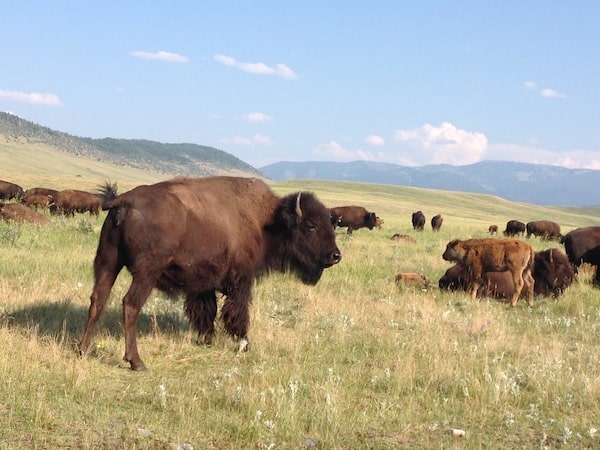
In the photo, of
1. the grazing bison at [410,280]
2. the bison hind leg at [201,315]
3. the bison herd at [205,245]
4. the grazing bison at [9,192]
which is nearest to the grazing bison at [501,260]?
the grazing bison at [410,280]

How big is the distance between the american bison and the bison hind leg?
22.3 ft

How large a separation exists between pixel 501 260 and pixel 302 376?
790cm

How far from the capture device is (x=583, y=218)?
122 metres

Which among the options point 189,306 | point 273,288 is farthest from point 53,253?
point 189,306

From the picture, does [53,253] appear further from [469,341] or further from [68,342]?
[469,341]

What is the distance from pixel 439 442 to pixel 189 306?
12.3 ft

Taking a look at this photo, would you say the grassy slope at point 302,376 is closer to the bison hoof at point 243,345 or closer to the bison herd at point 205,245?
the bison hoof at point 243,345

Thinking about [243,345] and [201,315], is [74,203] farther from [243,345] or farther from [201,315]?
[243,345]

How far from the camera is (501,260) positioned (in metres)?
12.5

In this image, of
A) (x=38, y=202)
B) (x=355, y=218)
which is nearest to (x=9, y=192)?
(x=38, y=202)

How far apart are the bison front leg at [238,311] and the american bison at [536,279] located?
21.9 feet

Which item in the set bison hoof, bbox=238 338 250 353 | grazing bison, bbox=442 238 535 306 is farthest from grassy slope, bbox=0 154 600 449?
grazing bison, bbox=442 238 535 306

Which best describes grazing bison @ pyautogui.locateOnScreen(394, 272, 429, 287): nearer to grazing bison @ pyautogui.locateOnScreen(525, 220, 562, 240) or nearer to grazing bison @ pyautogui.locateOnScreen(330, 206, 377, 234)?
grazing bison @ pyautogui.locateOnScreen(330, 206, 377, 234)

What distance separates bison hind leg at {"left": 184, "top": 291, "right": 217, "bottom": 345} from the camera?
7223 mm
